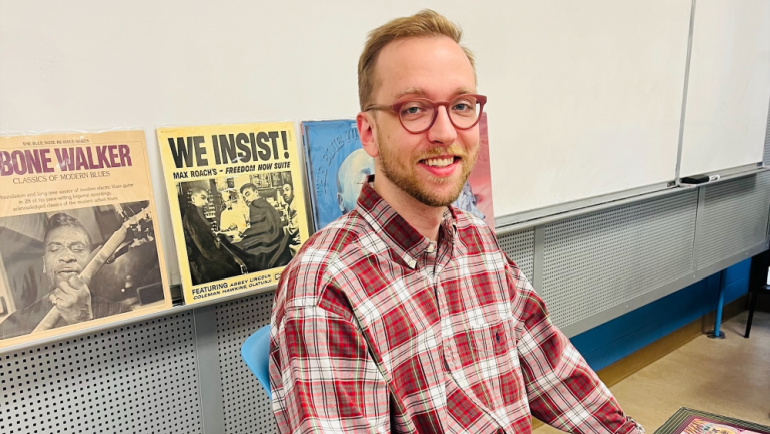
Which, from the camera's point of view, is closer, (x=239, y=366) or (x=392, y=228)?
(x=392, y=228)

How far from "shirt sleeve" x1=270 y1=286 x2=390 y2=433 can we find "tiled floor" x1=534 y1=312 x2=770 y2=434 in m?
1.98

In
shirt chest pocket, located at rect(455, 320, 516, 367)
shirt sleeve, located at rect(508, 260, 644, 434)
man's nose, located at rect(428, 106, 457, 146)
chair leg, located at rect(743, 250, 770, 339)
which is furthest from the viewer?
chair leg, located at rect(743, 250, 770, 339)

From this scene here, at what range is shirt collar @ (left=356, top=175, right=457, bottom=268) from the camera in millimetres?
978

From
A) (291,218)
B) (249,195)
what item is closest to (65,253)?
(249,195)

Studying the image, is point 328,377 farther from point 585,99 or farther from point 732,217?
point 732,217

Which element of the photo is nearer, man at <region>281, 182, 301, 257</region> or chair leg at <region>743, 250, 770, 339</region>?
man at <region>281, 182, 301, 257</region>

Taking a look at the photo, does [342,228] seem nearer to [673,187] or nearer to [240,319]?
[240,319]

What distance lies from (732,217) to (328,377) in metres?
3.48

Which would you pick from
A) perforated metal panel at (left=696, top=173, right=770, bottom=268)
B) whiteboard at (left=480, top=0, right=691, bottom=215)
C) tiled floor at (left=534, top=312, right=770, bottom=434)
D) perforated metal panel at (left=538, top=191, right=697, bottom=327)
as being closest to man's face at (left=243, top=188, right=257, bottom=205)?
whiteboard at (left=480, top=0, right=691, bottom=215)

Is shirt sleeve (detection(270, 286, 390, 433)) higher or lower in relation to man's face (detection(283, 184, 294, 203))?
lower

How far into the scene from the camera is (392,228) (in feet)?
3.21

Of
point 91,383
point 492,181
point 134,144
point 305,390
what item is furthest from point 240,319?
point 492,181

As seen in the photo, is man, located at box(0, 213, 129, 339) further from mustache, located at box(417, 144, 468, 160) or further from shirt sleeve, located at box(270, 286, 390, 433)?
mustache, located at box(417, 144, 468, 160)

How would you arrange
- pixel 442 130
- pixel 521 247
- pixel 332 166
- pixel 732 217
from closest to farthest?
pixel 442 130
pixel 332 166
pixel 521 247
pixel 732 217
